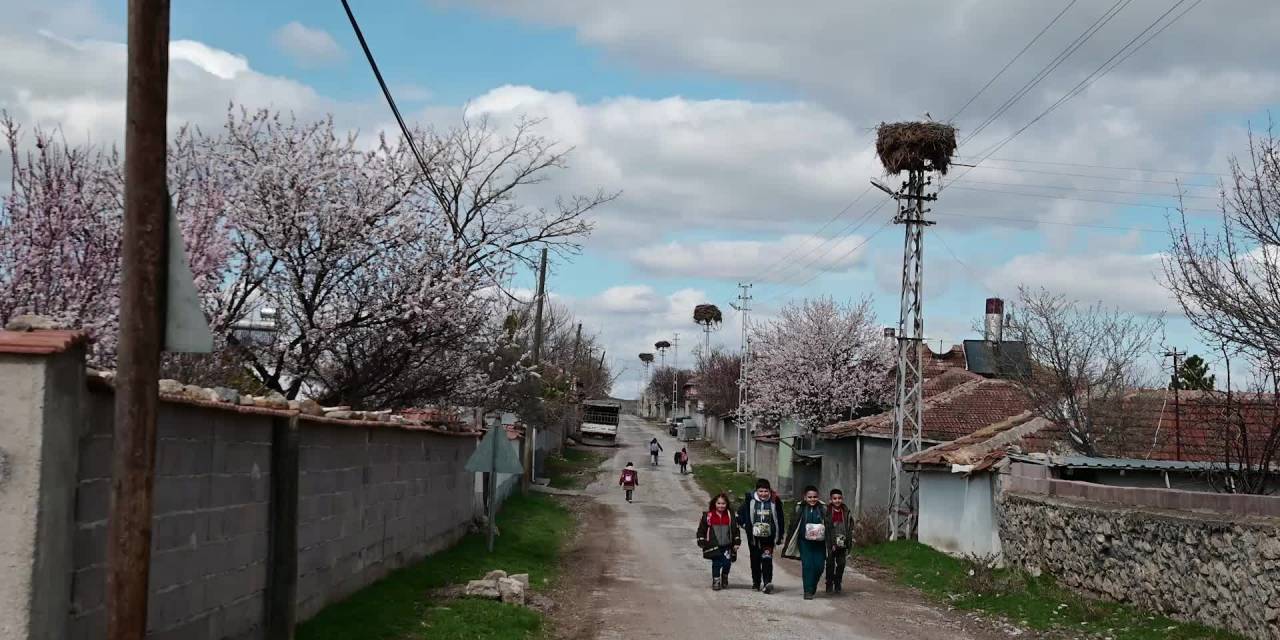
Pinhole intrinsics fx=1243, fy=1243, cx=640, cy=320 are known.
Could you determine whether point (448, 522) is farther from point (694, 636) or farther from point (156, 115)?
point (156, 115)

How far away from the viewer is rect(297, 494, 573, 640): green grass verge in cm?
1193

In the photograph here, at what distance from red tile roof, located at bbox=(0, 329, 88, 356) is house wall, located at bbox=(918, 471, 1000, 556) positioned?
17499mm

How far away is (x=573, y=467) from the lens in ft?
197

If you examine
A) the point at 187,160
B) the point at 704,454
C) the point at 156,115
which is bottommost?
the point at 704,454

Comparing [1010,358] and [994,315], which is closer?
[1010,358]

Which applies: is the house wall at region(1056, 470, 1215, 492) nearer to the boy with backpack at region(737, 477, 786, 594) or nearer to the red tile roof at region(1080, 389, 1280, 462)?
the boy with backpack at region(737, 477, 786, 594)

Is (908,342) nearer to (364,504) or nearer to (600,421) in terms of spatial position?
(364,504)

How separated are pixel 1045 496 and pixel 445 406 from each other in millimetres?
12517

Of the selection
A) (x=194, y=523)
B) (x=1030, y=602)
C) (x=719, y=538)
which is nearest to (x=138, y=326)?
(x=194, y=523)

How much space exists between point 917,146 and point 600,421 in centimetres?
6125

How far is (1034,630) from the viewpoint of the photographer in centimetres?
1454

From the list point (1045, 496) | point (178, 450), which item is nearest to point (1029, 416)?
point (1045, 496)

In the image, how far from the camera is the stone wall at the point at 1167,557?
12312mm

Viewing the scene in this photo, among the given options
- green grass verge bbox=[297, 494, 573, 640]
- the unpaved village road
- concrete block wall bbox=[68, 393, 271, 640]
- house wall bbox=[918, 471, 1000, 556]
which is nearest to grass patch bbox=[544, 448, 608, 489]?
the unpaved village road
